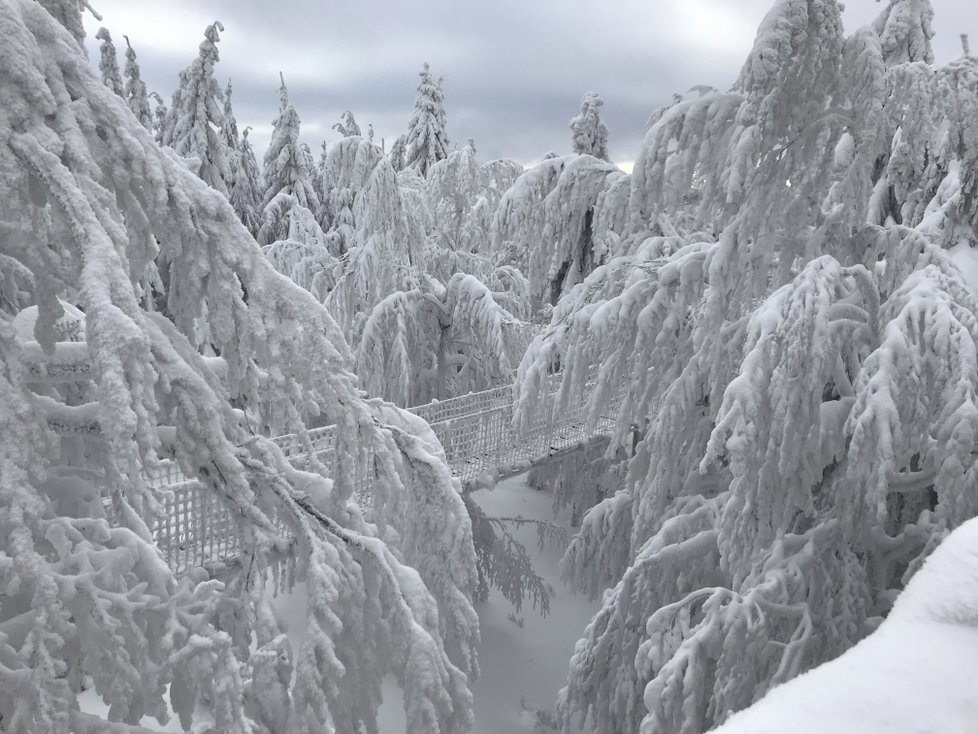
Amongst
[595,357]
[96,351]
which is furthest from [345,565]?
[595,357]

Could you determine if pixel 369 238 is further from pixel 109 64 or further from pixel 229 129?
pixel 229 129

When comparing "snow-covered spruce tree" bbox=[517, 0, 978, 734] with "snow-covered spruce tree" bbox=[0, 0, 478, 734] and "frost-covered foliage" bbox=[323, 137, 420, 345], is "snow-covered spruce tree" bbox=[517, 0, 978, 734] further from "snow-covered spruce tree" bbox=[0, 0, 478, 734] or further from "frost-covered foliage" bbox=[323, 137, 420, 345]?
"frost-covered foliage" bbox=[323, 137, 420, 345]

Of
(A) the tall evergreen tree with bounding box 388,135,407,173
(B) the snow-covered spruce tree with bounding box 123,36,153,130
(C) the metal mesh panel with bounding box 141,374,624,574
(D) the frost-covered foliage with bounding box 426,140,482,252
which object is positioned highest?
(B) the snow-covered spruce tree with bounding box 123,36,153,130

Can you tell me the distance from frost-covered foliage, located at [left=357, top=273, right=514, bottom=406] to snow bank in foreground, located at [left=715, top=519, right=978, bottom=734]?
10039mm

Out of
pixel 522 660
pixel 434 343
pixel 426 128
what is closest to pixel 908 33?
pixel 434 343

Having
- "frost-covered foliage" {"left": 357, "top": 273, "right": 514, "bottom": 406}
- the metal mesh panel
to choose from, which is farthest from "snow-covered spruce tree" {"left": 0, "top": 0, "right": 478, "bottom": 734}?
"frost-covered foliage" {"left": 357, "top": 273, "right": 514, "bottom": 406}

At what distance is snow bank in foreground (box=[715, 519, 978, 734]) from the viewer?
1.38m

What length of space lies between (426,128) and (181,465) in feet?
82.8

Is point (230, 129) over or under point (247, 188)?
over

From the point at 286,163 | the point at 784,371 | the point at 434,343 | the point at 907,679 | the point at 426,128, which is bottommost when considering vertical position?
the point at 434,343

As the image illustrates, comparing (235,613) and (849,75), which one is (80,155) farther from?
(849,75)

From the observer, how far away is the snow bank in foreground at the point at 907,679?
1.38 metres

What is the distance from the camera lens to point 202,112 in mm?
20953

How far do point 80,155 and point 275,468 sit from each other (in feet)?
5.77
